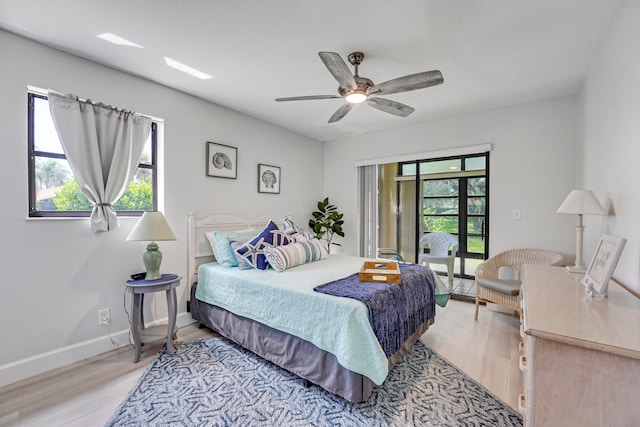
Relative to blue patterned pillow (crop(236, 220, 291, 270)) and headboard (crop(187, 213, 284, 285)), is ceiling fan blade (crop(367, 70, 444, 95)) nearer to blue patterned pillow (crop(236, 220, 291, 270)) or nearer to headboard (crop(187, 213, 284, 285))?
blue patterned pillow (crop(236, 220, 291, 270))

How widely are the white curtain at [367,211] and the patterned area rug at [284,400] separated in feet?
8.39

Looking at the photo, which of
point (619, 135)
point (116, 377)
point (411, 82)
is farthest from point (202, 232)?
point (619, 135)

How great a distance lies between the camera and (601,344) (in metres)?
0.94

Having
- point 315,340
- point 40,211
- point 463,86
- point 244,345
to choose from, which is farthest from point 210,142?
point 463,86

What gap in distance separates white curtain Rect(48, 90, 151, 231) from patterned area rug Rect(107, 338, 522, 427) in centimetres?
144

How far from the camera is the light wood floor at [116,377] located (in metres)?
1.75

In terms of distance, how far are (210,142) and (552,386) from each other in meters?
3.49

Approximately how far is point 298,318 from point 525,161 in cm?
324

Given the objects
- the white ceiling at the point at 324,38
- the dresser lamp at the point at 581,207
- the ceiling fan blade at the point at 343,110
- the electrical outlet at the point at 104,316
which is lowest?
the electrical outlet at the point at 104,316

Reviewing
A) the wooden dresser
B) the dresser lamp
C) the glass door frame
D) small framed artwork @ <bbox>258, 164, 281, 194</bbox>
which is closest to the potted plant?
small framed artwork @ <bbox>258, 164, 281, 194</bbox>

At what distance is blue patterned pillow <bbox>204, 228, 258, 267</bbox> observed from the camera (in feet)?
9.77

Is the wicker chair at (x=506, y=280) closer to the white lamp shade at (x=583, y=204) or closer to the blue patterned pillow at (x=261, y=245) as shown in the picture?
the white lamp shade at (x=583, y=204)

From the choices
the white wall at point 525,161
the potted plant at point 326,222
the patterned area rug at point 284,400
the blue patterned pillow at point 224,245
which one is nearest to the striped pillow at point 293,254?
the blue patterned pillow at point 224,245

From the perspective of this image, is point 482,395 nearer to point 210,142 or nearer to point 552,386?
point 552,386
